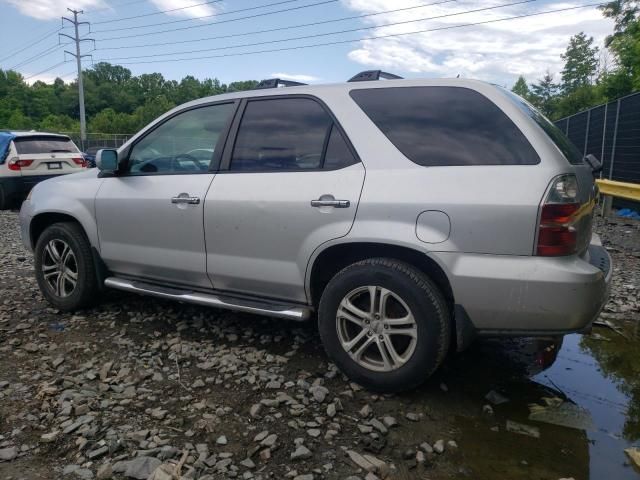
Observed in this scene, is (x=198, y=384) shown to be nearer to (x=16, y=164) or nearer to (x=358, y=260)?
(x=358, y=260)

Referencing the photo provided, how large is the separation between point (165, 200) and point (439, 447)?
251 centimetres

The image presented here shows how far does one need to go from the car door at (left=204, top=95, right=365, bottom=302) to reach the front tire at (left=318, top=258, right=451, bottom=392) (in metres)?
0.29

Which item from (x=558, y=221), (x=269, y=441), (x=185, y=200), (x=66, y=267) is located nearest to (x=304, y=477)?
(x=269, y=441)

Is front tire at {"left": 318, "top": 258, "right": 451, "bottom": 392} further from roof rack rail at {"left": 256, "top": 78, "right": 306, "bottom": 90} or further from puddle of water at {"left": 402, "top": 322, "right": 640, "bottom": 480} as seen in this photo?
roof rack rail at {"left": 256, "top": 78, "right": 306, "bottom": 90}

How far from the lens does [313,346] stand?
3.75m

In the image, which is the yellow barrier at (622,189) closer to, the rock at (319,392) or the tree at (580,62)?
the rock at (319,392)

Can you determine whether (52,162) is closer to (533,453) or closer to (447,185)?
(447,185)

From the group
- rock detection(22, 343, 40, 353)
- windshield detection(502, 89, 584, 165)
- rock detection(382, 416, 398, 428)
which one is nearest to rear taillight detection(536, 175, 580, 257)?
windshield detection(502, 89, 584, 165)

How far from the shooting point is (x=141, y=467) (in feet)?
7.69

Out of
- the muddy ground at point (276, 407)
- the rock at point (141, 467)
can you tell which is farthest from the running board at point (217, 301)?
the rock at point (141, 467)

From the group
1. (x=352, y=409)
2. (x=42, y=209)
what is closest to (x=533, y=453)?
(x=352, y=409)

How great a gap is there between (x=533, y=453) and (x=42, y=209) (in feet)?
13.9

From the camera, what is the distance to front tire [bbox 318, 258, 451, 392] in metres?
2.81

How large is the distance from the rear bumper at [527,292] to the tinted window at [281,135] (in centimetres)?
116
